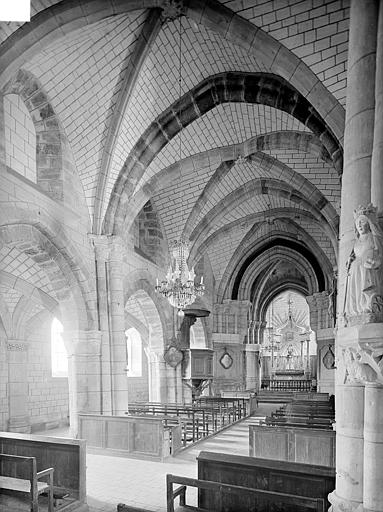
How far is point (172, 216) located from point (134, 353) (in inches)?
364

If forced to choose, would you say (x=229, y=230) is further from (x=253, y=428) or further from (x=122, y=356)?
(x=253, y=428)

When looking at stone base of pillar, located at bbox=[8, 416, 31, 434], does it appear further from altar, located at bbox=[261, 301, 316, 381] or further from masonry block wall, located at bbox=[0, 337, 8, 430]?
altar, located at bbox=[261, 301, 316, 381]

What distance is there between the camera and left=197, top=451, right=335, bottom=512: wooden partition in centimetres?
566

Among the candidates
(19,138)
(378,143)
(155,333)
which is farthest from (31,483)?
(155,333)

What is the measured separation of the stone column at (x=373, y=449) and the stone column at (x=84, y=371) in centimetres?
868

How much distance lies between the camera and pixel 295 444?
29.1 feet

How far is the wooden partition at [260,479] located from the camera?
5664 mm

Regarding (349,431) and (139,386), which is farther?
(139,386)

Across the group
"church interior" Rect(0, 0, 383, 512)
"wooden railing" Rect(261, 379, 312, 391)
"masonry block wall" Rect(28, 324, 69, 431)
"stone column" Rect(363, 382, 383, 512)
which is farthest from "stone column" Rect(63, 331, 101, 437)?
"wooden railing" Rect(261, 379, 312, 391)

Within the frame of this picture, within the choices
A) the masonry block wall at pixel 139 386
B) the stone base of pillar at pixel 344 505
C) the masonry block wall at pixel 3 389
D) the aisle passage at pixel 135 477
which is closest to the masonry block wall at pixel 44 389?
the masonry block wall at pixel 3 389

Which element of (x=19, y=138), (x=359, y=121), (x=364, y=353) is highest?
(x=19, y=138)

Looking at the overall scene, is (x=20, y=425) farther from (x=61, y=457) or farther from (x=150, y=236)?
(x=61, y=457)

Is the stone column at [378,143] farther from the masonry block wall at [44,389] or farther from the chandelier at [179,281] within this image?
the masonry block wall at [44,389]

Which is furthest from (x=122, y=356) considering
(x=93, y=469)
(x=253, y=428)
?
(x=253, y=428)
